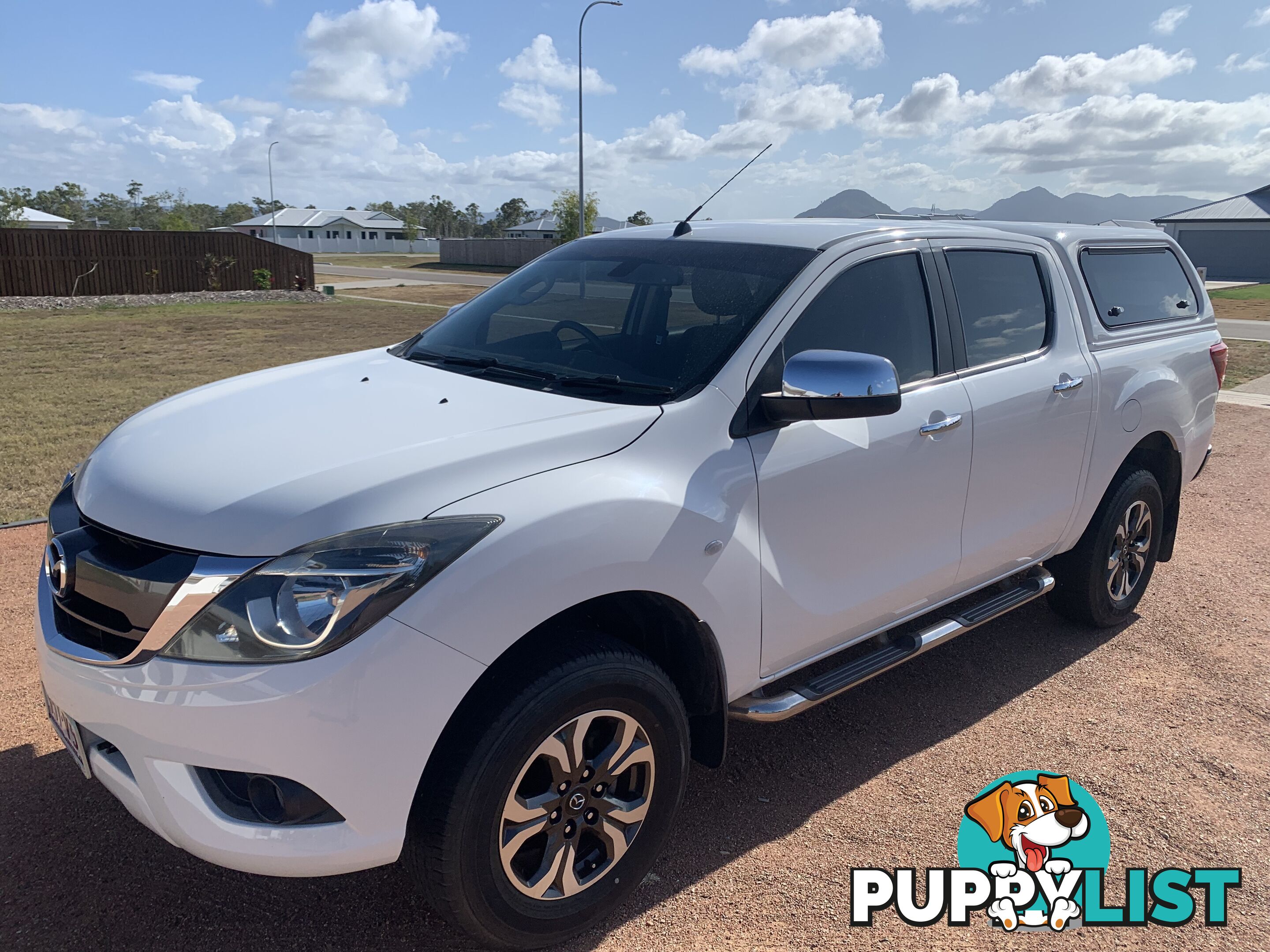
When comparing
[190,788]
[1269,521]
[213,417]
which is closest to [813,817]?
[190,788]

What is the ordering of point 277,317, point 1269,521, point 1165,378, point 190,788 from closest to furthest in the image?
point 190,788
point 1165,378
point 1269,521
point 277,317

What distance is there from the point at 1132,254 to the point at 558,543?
372 centimetres

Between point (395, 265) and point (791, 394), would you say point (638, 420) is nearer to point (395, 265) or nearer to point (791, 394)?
point (791, 394)

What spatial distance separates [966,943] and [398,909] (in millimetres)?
1592

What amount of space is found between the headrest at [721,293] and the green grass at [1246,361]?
11.8 meters

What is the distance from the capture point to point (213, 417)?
2.85 metres

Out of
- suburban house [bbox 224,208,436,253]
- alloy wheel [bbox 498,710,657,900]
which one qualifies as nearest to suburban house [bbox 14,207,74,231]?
suburban house [bbox 224,208,436,253]

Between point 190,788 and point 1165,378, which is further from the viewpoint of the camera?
point 1165,378

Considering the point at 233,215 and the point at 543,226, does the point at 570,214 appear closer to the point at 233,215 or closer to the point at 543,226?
the point at 543,226

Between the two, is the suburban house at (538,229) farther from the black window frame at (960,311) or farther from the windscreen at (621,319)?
the windscreen at (621,319)

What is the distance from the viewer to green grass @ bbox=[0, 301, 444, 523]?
7.79 meters

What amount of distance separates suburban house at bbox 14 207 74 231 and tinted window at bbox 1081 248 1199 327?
78.3 metres

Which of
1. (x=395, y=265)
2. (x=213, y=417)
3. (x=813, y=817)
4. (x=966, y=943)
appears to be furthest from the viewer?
(x=395, y=265)

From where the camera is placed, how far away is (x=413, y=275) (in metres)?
47.8
